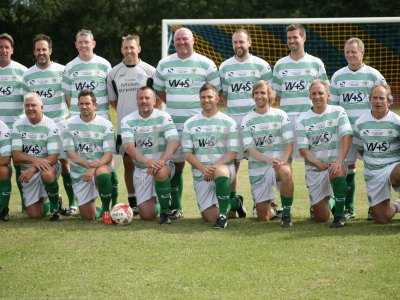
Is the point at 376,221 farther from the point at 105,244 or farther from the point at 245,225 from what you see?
the point at 105,244

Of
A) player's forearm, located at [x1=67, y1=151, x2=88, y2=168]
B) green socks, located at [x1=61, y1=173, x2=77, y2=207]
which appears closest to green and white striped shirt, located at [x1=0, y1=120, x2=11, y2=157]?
player's forearm, located at [x1=67, y1=151, x2=88, y2=168]

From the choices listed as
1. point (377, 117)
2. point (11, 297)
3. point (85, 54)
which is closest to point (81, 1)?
point (85, 54)

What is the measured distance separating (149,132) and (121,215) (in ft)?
2.65

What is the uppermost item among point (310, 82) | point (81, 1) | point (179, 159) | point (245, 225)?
point (81, 1)

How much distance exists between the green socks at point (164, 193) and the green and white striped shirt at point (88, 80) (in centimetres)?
116

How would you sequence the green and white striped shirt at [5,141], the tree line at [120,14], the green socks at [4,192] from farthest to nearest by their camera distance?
the tree line at [120,14] < the green and white striped shirt at [5,141] < the green socks at [4,192]

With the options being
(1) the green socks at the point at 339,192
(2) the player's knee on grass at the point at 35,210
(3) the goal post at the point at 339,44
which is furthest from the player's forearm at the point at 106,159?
(3) the goal post at the point at 339,44

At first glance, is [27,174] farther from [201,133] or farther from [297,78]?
[297,78]

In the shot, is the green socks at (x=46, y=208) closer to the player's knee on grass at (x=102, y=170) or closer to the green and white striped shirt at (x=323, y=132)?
the player's knee on grass at (x=102, y=170)

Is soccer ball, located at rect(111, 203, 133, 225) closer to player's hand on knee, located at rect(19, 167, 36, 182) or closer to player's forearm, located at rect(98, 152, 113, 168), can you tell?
player's forearm, located at rect(98, 152, 113, 168)

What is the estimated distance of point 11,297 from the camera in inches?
190

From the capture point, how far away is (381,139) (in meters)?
6.80

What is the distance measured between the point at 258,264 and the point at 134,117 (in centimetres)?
231

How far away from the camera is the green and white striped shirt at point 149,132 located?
7.23m
